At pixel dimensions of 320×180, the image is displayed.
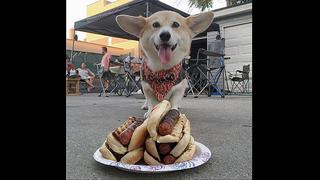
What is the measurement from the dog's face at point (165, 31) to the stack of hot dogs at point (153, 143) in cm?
71

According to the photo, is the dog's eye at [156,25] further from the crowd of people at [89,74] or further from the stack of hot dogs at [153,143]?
the crowd of people at [89,74]

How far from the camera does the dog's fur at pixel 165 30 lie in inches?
63.2

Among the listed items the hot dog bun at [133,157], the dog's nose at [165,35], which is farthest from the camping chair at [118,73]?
the hot dog bun at [133,157]

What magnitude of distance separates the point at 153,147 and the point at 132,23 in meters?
1.01

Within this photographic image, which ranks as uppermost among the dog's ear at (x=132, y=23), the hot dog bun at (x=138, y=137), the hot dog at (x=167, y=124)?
the dog's ear at (x=132, y=23)

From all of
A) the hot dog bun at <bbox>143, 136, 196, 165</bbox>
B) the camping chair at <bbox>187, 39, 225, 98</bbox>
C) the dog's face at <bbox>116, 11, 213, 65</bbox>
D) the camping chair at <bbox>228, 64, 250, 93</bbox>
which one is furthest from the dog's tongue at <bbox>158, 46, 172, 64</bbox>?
the camping chair at <bbox>228, 64, 250, 93</bbox>

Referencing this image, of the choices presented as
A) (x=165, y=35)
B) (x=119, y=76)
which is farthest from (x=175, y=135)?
(x=119, y=76)

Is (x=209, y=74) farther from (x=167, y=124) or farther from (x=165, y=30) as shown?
(x=167, y=124)

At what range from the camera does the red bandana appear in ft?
6.04

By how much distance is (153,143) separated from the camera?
3.13 ft

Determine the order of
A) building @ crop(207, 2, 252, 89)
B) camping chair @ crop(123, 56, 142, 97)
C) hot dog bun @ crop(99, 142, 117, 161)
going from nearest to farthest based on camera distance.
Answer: hot dog bun @ crop(99, 142, 117, 161), camping chair @ crop(123, 56, 142, 97), building @ crop(207, 2, 252, 89)

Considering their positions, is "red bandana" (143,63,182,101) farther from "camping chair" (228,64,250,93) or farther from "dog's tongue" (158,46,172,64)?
"camping chair" (228,64,250,93)
